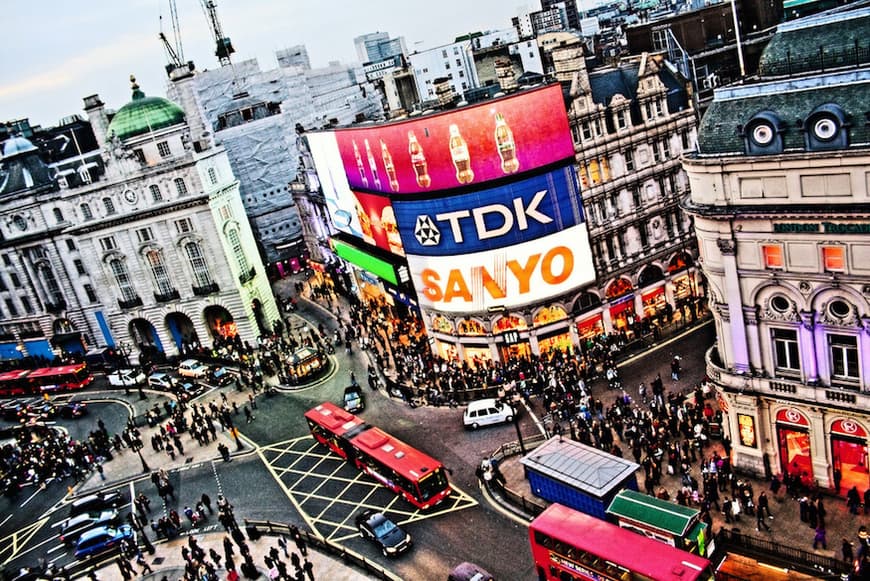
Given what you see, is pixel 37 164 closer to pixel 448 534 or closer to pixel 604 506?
pixel 448 534

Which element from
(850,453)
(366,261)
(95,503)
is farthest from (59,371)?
(850,453)

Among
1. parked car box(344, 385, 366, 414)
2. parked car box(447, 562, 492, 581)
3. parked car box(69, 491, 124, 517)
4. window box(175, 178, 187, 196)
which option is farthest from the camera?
window box(175, 178, 187, 196)

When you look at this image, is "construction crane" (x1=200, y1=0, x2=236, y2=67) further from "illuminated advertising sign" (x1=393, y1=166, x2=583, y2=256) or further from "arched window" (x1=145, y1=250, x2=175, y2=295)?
"illuminated advertising sign" (x1=393, y1=166, x2=583, y2=256)

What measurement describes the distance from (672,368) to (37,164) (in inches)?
3012

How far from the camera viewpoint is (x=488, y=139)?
5272 centimetres

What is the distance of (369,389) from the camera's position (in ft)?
198

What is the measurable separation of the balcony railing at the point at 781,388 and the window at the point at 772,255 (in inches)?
223

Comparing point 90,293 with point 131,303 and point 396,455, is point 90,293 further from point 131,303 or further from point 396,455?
point 396,455

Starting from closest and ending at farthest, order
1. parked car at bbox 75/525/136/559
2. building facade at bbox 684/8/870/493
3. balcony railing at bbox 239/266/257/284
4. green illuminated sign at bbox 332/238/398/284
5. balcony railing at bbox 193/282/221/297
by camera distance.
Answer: building facade at bbox 684/8/870/493, parked car at bbox 75/525/136/559, green illuminated sign at bbox 332/238/398/284, balcony railing at bbox 193/282/221/297, balcony railing at bbox 239/266/257/284

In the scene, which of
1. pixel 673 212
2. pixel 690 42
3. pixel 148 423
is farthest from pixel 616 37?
pixel 148 423

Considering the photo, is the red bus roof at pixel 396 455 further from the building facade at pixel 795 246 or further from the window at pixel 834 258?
the window at pixel 834 258

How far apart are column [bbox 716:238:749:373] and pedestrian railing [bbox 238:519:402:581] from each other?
19.9 meters

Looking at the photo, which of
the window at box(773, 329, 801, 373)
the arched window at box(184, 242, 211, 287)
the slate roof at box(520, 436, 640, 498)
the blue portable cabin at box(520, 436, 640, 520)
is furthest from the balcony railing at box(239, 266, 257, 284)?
the window at box(773, 329, 801, 373)

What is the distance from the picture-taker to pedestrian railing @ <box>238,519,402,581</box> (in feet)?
122
